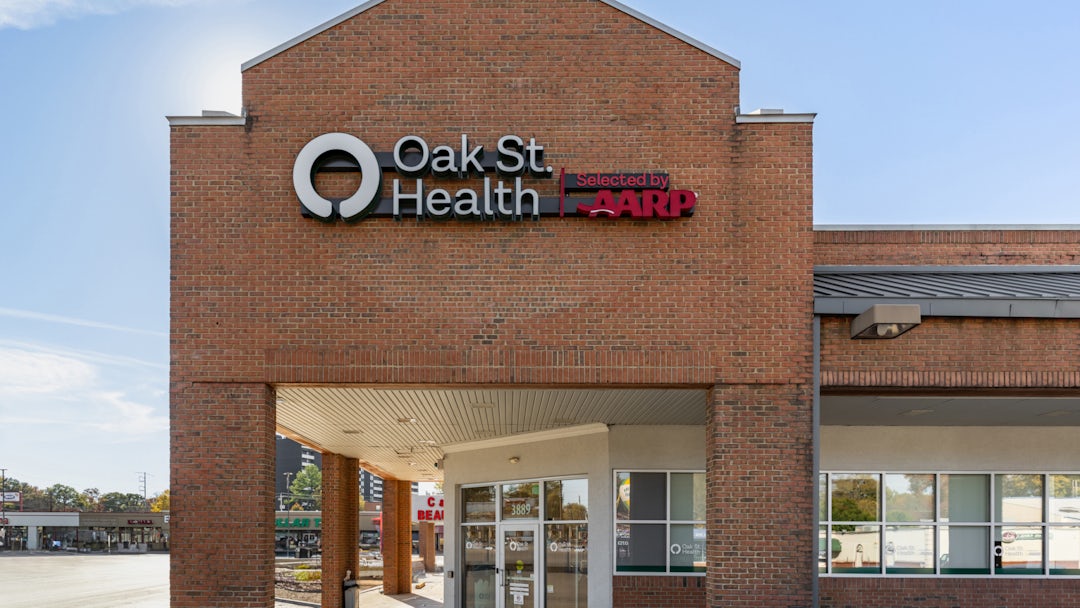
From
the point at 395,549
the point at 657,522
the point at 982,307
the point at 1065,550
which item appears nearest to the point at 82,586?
the point at 395,549

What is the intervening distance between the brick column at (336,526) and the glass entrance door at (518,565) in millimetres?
6691

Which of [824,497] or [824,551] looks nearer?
[824,551]

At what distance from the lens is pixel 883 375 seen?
12.1 m

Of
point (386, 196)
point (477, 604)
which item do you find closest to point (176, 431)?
point (386, 196)

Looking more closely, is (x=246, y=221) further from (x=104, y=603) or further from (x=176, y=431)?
(x=104, y=603)

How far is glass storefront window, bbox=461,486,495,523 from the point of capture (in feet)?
66.8

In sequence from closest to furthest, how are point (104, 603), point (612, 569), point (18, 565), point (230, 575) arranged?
point (230, 575) → point (612, 569) → point (104, 603) → point (18, 565)

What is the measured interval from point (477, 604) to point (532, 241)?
11259 mm

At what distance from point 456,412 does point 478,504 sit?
18.4ft

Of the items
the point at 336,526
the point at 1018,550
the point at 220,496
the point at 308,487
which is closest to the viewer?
the point at 220,496

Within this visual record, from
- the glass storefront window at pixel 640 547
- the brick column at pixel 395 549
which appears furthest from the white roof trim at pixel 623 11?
the brick column at pixel 395 549

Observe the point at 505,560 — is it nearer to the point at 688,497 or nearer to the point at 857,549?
the point at 688,497

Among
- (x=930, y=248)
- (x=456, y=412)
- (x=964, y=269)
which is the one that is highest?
(x=930, y=248)

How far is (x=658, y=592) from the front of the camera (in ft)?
54.8
